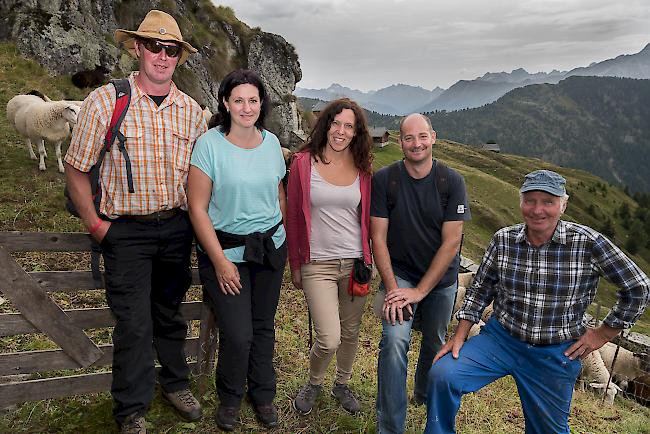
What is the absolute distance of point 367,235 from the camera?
4.93 metres

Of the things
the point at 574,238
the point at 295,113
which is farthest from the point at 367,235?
the point at 295,113

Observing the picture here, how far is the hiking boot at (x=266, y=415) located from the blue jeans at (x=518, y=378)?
5.36 ft

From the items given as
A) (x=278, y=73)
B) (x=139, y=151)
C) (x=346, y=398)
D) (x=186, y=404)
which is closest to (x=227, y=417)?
(x=186, y=404)

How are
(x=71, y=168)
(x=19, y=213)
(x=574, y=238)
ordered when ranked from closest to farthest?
(x=71, y=168), (x=574, y=238), (x=19, y=213)

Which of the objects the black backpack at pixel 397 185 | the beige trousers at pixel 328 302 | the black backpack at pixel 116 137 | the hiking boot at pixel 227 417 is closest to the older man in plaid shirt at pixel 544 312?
the black backpack at pixel 397 185

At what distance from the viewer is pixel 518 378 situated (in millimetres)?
4391

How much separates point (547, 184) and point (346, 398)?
10.9 feet

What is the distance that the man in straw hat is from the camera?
3.87m

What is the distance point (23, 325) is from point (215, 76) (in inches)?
1021

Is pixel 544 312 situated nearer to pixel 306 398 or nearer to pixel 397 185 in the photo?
pixel 397 185

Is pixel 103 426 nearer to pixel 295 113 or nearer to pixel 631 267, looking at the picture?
pixel 631 267

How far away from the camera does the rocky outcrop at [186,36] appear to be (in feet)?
67.4

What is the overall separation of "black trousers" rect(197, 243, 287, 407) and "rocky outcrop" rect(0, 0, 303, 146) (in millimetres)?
10128

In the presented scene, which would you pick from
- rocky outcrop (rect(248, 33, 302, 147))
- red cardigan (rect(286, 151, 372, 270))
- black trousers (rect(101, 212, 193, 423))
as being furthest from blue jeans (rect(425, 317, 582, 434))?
rocky outcrop (rect(248, 33, 302, 147))
